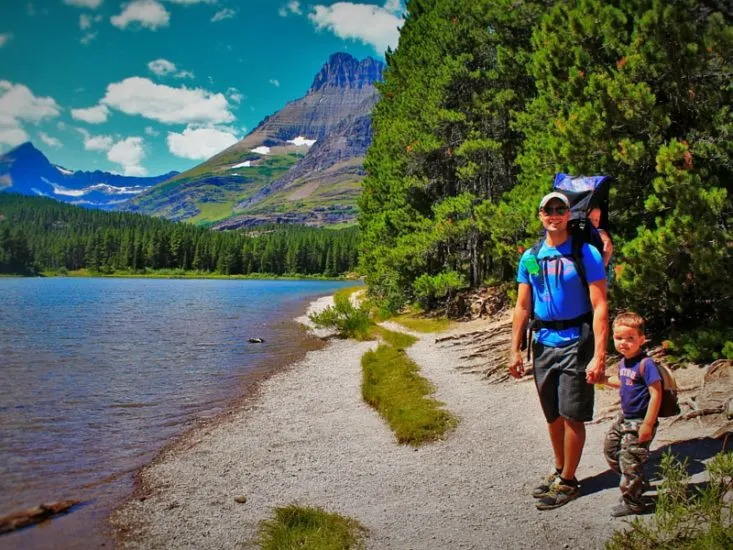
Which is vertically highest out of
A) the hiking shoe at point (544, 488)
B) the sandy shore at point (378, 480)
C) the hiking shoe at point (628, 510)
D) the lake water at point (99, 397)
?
the hiking shoe at point (628, 510)

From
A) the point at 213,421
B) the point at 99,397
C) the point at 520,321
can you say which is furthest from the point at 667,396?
the point at 99,397

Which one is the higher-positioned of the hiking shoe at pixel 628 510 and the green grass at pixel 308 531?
the hiking shoe at pixel 628 510

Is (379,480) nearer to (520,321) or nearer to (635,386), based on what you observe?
(520,321)

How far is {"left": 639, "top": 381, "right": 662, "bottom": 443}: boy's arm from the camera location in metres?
5.49

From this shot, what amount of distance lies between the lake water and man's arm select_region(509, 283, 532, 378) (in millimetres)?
6517

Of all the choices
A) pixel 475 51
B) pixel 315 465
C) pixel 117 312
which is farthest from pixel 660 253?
pixel 117 312

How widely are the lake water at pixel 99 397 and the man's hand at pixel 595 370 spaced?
7.22 meters

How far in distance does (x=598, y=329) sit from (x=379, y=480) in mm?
4958

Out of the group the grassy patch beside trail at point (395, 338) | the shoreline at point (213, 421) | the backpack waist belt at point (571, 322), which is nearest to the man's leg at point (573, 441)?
the backpack waist belt at point (571, 322)

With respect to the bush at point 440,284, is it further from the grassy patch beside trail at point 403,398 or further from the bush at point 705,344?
the bush at point 705,344

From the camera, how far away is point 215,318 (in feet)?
146

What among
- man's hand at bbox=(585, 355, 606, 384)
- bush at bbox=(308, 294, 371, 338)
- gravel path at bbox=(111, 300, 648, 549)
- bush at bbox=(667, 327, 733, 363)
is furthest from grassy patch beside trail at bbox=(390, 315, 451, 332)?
man's hand at bbox=(585, 355, 606, 384)

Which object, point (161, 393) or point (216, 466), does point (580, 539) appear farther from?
point (161, 393)

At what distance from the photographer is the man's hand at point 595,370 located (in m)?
Result: 5.43
